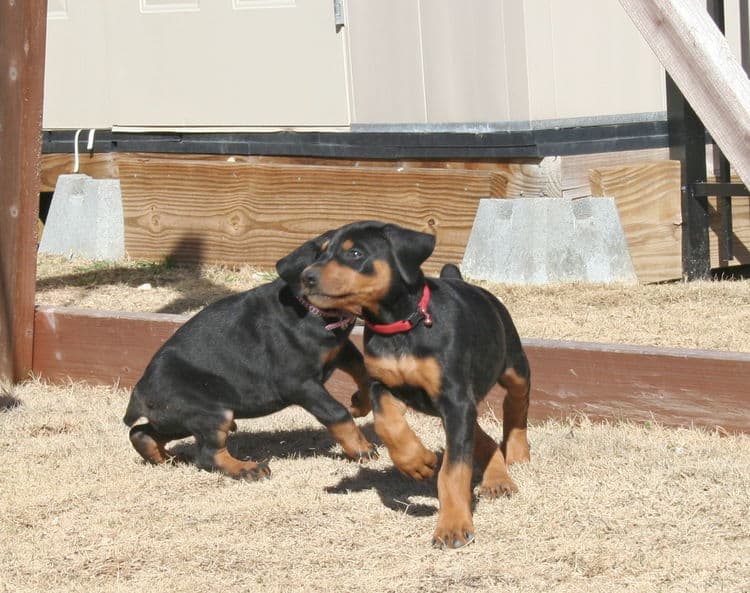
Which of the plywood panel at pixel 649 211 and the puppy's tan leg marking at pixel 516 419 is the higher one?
the plywood panel at pixel 649 211

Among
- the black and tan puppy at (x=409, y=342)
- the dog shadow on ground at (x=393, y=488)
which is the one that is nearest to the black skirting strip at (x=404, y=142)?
the dog shadow on ground at (x=393, y=488)

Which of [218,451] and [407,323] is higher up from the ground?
[407,323]

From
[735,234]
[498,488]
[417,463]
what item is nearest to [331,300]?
[417,463]

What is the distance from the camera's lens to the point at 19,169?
24.4ft

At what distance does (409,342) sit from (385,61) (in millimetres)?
4861

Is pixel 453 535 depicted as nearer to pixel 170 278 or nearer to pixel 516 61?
pixel 516 61

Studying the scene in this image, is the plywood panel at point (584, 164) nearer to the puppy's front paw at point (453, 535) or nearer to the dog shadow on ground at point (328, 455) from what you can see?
the dog shadow on ground at point (328, 455)

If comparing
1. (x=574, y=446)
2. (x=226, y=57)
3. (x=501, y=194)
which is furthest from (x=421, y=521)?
(x=226, y=57)

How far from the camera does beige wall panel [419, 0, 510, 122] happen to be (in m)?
8.44

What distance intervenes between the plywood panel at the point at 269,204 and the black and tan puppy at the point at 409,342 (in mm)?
4007

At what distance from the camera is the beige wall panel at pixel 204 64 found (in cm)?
975

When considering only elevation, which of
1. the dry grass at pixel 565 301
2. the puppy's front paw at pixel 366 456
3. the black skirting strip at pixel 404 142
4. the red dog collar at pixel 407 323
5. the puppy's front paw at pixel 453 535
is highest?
the black skirting strip at pixel 404 142

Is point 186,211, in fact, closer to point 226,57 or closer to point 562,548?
point 226,57

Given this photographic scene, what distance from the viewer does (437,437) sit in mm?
6027
